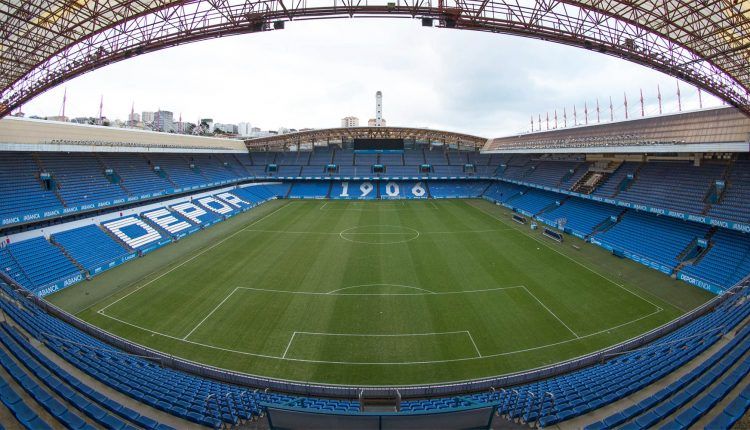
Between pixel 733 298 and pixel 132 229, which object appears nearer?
pixel 733 298

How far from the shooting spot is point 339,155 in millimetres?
63969

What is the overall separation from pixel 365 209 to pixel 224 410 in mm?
37354

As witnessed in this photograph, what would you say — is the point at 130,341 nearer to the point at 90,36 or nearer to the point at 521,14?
the point at 90,36

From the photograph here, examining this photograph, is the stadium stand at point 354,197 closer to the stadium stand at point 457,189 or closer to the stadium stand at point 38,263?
the stadium stand at point 38,263

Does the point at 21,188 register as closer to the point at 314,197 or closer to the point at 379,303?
the point at 379,303

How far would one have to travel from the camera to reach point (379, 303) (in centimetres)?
1841

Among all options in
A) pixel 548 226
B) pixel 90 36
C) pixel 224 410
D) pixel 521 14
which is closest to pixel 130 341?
pixel 224 410

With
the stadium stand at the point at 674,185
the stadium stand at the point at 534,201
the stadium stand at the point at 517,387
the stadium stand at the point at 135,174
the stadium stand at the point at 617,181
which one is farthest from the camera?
the stadium stand at the point at 534,201

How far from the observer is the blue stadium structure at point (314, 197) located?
7.82 metres

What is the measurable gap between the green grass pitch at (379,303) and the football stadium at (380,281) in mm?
145

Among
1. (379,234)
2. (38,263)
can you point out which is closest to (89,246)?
(38,263)

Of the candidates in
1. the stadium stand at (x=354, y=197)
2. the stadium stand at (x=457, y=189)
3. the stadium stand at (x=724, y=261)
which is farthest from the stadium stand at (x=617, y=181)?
the stadium stand at (x=457, y=189)

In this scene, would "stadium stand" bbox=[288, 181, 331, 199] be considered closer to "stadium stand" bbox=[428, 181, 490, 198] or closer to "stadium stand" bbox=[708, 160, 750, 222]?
"stadium stand" bbox=[428, 181, 490, 198]

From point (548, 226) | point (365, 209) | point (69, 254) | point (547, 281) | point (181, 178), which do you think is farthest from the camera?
point (365, 209)
